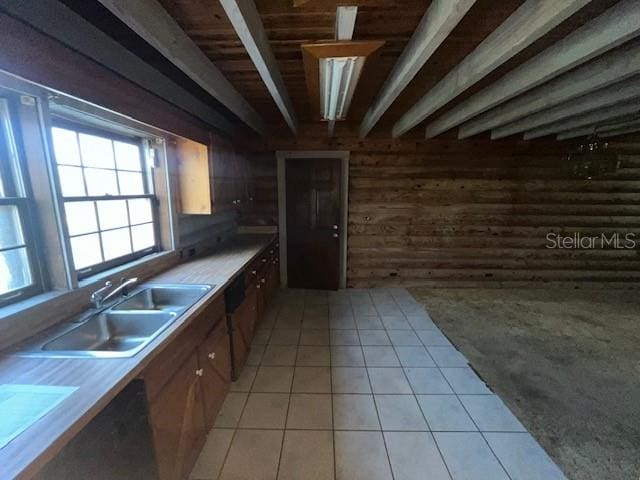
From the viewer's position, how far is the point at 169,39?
4.73ft

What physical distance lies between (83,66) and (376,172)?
11.5 feet

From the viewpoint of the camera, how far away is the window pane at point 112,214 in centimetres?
195

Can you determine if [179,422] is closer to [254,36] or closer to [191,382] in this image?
[191,382]

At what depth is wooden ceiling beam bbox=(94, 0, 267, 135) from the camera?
1173 millimetres

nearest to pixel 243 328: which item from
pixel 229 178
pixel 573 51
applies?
pixel 229 178

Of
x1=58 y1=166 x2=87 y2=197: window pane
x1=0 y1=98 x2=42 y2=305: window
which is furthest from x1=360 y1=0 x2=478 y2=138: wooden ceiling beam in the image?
x1=58 y1=166 x2=87 y2=197: window pane

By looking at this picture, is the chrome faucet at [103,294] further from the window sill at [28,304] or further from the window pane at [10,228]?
the window pane at [10,228]

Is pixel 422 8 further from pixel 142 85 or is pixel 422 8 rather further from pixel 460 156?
pixel 460 156

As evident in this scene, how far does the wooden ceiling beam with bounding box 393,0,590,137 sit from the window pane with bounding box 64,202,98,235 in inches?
102

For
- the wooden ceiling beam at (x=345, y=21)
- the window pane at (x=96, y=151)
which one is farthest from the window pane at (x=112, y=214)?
the wooden ceiling beam at (x=345, y=21)

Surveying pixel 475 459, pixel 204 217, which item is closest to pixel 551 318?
pixel 475 459

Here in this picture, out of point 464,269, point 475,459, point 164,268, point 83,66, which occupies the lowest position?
point 475,459

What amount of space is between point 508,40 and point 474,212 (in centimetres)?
317

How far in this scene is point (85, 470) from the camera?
1.11m
